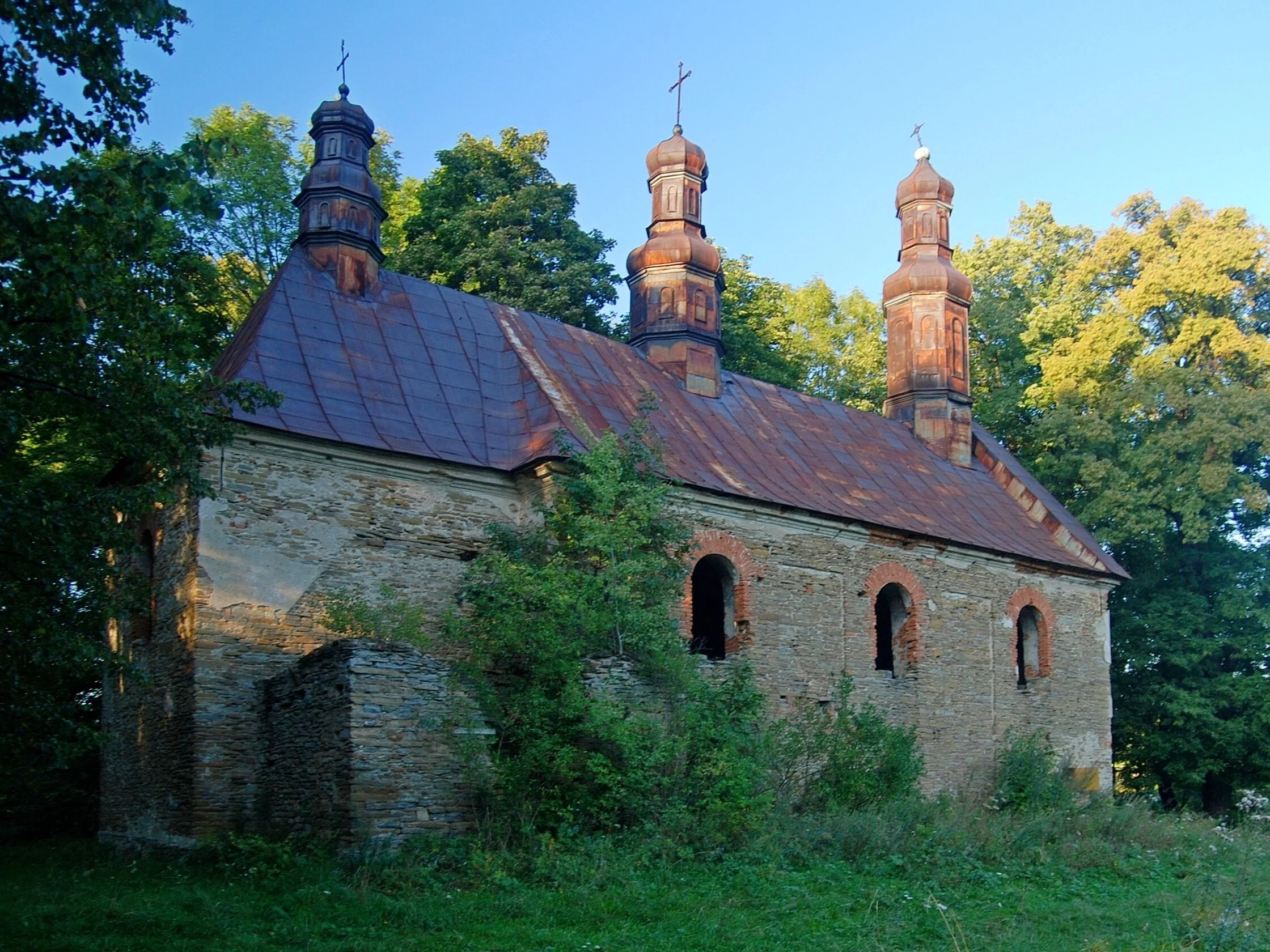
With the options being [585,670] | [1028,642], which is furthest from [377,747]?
[1028,642]

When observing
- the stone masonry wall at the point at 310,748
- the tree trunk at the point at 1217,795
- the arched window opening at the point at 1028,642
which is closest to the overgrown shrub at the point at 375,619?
the stone masonry wall at the point at 310,748

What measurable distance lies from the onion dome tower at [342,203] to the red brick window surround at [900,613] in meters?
7.63

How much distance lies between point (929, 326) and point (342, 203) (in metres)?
10.7

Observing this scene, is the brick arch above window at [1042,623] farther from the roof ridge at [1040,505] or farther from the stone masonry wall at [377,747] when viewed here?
the stone masonry wall at [377,747]

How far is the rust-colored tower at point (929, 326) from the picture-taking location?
21609 millimetres

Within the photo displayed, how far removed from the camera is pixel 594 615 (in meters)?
12.1

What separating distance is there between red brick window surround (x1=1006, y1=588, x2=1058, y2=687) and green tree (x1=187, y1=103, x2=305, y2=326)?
44.0 ft

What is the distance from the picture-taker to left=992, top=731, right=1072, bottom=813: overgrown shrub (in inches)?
669

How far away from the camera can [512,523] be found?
46.8ft

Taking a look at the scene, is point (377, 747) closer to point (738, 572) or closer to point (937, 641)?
point (738, 572)

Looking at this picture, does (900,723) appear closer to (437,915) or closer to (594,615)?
(594,615)

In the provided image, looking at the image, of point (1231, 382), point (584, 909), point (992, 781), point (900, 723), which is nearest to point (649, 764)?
point (584, 909)

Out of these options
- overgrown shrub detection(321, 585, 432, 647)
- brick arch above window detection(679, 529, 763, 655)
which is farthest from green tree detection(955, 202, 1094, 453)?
overgrown shrub detection(321, 585, 432, 647)

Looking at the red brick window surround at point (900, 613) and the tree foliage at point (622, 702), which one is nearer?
the tree foliage at point (622, 702)
